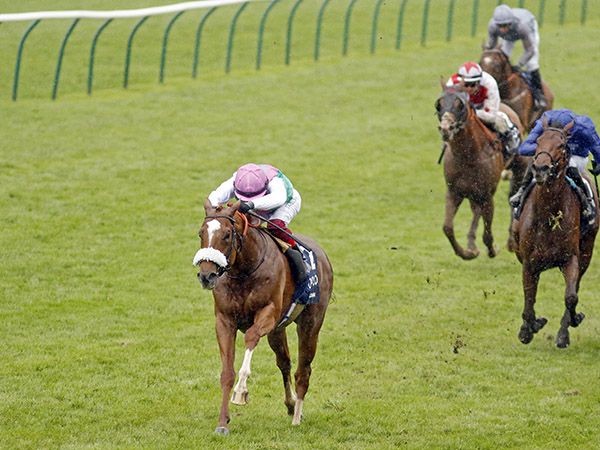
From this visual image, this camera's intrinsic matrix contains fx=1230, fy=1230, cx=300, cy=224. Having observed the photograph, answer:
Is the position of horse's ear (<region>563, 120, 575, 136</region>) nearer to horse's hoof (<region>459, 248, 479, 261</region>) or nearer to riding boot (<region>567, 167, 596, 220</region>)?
riding boot (<region>567, 167, 596, 220</region>)

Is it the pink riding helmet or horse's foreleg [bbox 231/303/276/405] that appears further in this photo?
the pink riding helmet

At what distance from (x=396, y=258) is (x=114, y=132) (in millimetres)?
7163

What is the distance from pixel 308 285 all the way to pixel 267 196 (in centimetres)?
74

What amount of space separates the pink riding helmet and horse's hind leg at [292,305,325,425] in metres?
1.00

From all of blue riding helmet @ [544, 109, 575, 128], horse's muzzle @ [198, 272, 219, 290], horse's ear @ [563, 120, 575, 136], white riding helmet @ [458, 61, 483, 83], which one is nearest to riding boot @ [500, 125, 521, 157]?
white riding helmet @ [458, 61, 483, 83]

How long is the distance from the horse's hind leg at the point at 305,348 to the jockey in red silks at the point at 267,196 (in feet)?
1.35

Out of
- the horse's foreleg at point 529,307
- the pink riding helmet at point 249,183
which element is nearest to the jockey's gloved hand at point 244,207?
the pink riding helmet at point 249,183

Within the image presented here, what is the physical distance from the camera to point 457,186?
13.7 m

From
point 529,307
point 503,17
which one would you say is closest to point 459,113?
point 529,307

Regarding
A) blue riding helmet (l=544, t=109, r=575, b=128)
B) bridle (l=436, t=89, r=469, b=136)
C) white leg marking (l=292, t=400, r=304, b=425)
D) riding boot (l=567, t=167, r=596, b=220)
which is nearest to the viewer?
white leg marking (l=292, t=400, r=304, b=425)

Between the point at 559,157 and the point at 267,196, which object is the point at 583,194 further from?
the point at 267,196

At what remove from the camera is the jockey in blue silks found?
10492mm

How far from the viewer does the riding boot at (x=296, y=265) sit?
875 centimetres

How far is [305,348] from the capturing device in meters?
9.05
